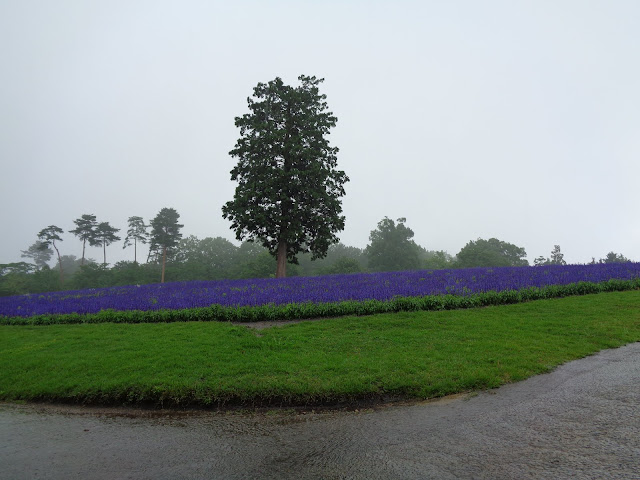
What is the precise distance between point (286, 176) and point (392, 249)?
55.0 m

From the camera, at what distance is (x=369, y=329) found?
1052 centimetres

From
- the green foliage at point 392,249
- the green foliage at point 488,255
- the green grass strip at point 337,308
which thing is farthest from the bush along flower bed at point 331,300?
the green foliage at point 392,249

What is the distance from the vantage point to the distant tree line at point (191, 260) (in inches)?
2452

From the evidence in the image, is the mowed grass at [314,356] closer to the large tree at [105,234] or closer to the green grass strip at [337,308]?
the green grass strip at [337,308]

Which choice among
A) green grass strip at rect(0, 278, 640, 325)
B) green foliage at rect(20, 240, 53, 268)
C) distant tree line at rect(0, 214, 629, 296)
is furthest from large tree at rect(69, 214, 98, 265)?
green grass strip at rect(0, 278, 640, 325)

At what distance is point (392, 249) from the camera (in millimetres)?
77688

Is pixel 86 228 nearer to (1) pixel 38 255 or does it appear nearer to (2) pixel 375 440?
(1) pixel 38 255

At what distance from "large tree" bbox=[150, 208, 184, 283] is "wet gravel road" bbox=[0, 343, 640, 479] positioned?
72.2 metres

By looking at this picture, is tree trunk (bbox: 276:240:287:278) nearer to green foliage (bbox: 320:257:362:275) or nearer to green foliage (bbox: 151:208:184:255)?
green foliage (bbox: 320:257:362:275)

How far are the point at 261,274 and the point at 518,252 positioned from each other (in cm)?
6478

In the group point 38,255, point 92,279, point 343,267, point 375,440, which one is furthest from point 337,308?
point 38,255

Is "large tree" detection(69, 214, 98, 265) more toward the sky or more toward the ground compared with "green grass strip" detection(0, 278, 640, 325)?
more toward the sky

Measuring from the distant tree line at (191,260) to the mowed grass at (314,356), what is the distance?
159 ft

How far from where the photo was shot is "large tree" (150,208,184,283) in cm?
7412
